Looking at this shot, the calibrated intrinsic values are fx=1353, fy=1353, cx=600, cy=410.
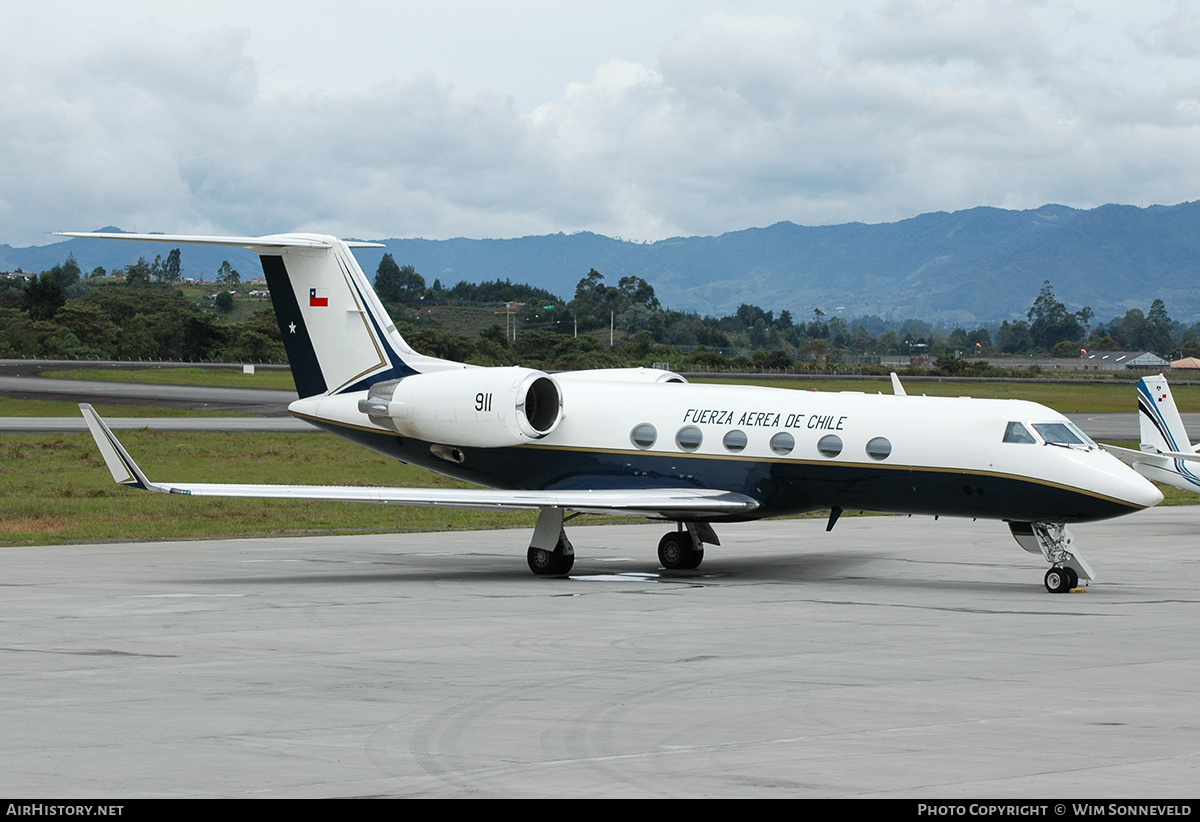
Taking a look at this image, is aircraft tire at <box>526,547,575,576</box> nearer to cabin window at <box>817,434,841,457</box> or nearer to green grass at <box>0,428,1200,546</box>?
cabin window at <box>817,434,841,457</box>

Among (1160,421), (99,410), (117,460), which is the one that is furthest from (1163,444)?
(99,410)

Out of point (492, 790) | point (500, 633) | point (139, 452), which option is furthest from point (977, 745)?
point (139, 452)

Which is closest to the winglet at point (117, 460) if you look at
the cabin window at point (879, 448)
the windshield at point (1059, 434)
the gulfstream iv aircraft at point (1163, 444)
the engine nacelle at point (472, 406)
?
the engine nacelle at point (472, 406)

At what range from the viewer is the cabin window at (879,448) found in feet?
68.6

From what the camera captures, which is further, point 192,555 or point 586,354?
point 586,354

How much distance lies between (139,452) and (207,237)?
2312cm

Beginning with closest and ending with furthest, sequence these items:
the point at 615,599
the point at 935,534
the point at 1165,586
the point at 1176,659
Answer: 1. the point at 1176,659
2. the point at 615,599
3. the point at 1165,586
4. the point at 935,534

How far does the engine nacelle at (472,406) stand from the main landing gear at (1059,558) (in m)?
8.11

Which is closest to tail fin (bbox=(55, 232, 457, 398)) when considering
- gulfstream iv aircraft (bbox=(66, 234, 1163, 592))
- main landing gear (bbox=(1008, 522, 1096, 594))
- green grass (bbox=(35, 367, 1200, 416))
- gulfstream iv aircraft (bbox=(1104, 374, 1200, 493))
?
gulfstream iv aircraft (bbox=(66, 234, 1163, 592))

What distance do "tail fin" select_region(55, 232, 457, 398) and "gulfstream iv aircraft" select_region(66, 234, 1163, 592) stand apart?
0.09 ft

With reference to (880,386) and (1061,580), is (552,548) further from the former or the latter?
(880,386)

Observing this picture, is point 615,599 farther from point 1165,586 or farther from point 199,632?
point 1165,586

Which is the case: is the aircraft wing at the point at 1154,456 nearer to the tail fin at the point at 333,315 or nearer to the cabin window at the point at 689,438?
the cabin window at the point at 689,438

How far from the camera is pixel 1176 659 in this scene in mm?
14172
